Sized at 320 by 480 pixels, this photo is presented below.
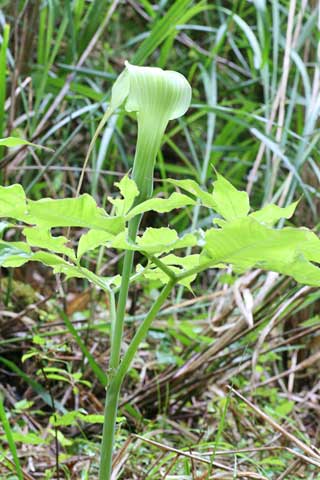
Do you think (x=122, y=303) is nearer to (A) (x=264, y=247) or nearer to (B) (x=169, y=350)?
(A) (x=264, y=247)

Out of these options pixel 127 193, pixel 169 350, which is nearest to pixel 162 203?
pixel 127 193

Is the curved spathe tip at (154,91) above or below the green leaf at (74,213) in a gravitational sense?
above

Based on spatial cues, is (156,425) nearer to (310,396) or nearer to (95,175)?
(310,396)

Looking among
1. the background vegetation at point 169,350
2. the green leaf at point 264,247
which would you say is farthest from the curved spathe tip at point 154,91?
the background vegetation at point 169,350

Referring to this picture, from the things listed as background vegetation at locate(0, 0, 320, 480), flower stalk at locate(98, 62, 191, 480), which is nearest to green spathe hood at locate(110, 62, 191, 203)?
flower stalk at locate(98, 62, 191, 480)

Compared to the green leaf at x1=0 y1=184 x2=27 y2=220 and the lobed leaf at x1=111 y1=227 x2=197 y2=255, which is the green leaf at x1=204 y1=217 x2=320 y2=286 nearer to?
the lobed leaf at x1=111 y1=227 x2=197 y2=255

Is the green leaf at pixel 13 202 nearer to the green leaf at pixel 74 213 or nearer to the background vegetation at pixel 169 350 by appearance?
the green leaf at pixel 74 213
